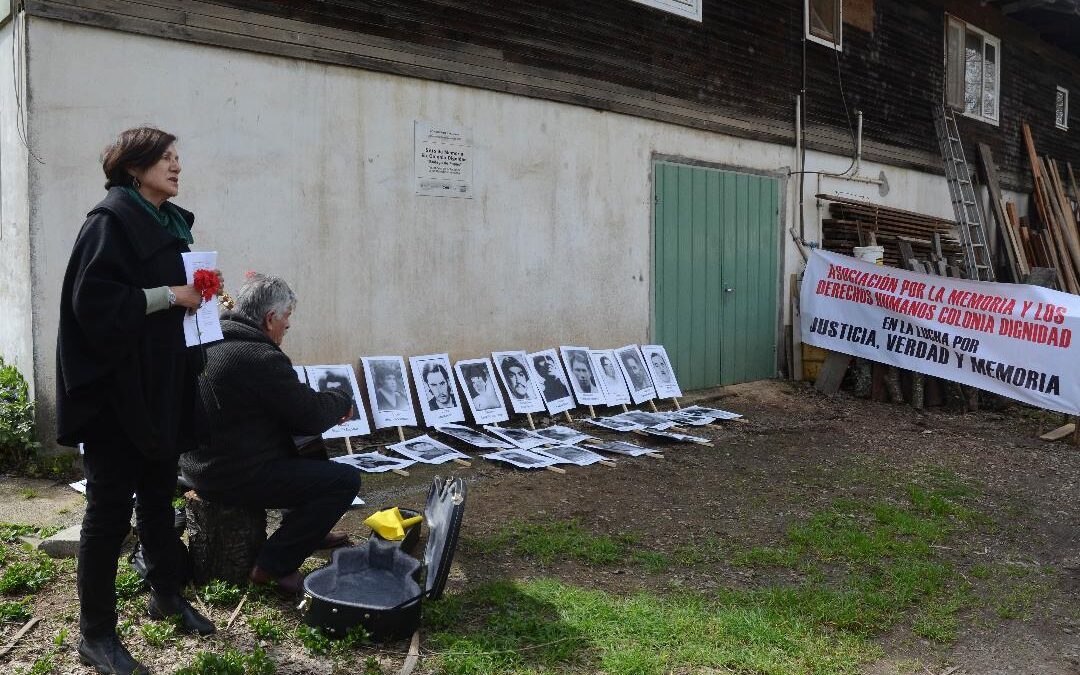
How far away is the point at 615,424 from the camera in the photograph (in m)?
8.02

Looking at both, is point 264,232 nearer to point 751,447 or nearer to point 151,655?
point 151,655

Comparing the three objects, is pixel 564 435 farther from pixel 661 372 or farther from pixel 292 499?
pixel 292 499

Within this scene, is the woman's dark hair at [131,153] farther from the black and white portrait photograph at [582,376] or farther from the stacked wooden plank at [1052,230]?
the stacked wooden plank at [1052,230]

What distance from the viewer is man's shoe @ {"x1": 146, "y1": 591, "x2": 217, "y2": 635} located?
3396mm

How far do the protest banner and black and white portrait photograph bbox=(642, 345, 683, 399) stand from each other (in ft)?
7.32

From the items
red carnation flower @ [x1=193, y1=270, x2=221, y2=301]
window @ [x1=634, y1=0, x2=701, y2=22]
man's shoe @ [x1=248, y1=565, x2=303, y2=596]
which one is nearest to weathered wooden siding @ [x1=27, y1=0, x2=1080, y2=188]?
window @ [x1=634, y1=0, x2=701, y2=22]

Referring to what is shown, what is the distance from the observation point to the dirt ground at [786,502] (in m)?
3.53

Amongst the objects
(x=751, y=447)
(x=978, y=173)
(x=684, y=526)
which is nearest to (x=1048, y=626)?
(x=684, y=526)

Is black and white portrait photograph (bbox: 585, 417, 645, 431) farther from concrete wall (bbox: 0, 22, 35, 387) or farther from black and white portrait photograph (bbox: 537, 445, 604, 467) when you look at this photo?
concrete wall (bbox: 0, 22, 35, 387)

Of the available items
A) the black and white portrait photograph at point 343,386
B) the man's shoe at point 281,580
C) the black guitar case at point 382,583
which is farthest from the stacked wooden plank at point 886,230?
the man's shoe at point 281,580

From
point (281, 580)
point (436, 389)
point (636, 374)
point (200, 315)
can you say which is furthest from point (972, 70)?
point (200, 315)

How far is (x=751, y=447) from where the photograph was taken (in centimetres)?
754

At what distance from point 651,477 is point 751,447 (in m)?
1.53

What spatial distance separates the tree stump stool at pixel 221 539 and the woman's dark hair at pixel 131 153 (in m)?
1.44
